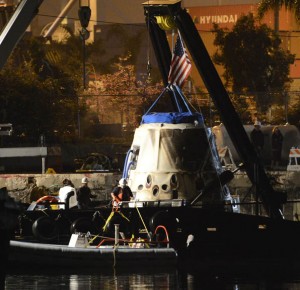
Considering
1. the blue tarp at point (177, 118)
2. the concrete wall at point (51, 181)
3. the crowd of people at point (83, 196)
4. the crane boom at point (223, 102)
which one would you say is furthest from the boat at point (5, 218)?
the concrete wall at point (51, 181)

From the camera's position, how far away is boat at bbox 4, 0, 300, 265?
1644 inches

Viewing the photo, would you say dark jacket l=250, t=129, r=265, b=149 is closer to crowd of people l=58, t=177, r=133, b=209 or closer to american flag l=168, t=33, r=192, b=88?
american flag l=168, t=33, r=192, b=88

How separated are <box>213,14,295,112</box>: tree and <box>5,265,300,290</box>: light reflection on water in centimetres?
5035

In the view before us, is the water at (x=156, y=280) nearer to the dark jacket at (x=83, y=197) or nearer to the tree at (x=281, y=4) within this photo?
the dark jacket at (x=83, y=197)

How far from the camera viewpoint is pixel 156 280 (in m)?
38.5

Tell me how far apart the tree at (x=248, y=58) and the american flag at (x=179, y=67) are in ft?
142

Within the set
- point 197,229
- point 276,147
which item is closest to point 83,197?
point 197,229

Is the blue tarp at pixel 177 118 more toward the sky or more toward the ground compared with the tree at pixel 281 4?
more toward the ground

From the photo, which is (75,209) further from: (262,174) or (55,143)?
(55,143)

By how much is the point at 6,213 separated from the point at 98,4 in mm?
88697

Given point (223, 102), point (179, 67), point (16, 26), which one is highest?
point (16, 26)

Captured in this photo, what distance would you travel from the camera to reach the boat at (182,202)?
1644 inches

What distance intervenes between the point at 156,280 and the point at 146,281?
0.32 metres

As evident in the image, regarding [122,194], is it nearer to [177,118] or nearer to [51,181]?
[177,118]
